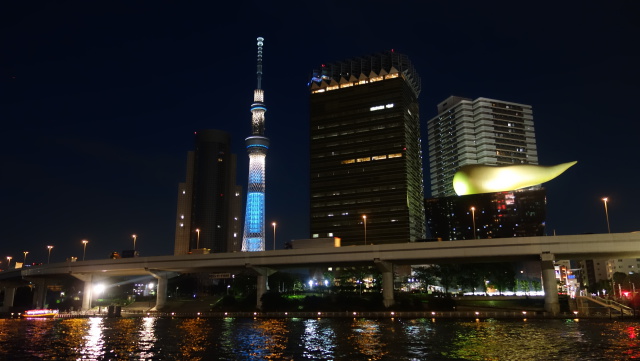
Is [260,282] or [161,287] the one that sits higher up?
[260,282]

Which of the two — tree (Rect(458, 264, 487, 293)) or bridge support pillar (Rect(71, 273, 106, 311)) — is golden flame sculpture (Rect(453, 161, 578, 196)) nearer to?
tree (Rect(458, 264, 487, 293))

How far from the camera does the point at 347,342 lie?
44.2 meters

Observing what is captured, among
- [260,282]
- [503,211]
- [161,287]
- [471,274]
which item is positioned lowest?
[161,287]

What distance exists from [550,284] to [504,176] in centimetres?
4591

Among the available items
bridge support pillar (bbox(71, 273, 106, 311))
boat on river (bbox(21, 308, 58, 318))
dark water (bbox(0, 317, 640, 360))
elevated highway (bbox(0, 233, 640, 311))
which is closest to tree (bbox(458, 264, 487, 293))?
elevated highway (bbox(0, 233, 640, 311))

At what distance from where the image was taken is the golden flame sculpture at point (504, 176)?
108188 mm

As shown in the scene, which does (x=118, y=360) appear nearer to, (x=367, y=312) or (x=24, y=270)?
(x=367, y=312)

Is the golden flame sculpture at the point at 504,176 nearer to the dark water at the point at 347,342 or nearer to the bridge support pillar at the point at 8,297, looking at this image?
the dark water at the point at 347,342

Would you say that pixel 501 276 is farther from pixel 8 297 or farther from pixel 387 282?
pixel 8 297

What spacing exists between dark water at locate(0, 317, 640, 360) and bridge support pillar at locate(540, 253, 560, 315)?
743 cm

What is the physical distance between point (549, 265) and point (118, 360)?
55195 millimetres

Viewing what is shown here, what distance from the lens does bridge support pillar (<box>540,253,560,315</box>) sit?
68.8 meters

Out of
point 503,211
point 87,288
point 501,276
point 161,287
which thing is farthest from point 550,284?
point 503,211

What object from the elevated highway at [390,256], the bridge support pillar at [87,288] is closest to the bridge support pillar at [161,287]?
the elevated highway at [390,256]
